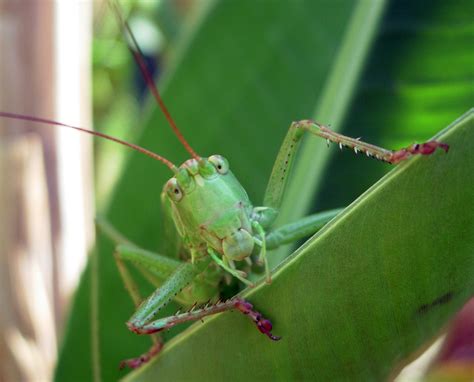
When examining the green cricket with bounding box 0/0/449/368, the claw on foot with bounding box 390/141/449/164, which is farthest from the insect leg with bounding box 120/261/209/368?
the claw on foot with bounding box 390/141/449/164

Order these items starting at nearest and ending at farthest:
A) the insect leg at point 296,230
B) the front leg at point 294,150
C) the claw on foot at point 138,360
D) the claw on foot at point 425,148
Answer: the claw on foot at point 425,148
the front leg at point 294,150
the claw on foot at point 138,360
the insect leg at point 296,230

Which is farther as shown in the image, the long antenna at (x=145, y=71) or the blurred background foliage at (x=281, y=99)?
the blurred background foliage at (x=281, y=99)

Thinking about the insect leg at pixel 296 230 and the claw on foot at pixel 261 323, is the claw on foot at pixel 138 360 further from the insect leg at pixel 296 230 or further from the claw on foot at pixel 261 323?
the claw on foot at pixel 261 323

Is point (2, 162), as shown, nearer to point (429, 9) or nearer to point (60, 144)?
point (60, 144)

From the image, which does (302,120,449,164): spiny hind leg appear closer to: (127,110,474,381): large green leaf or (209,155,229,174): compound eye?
(127,110,474,381): large green leaf

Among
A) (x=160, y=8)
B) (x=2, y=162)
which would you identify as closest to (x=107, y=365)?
(x=2, y=162)

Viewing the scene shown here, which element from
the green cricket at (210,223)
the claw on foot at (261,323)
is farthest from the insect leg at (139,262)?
the claw on foot at (261,323)

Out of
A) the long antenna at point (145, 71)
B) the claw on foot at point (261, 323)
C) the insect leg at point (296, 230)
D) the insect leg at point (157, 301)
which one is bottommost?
the insect leg at point (157, 301)
